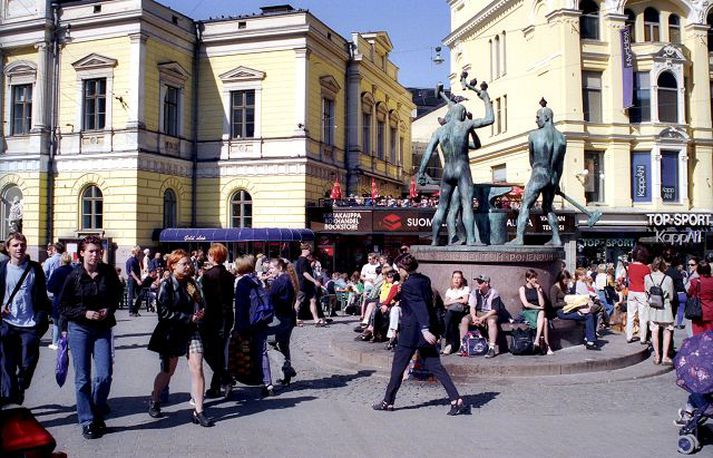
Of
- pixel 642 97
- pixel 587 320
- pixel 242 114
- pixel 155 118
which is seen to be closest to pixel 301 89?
pixel 242 114

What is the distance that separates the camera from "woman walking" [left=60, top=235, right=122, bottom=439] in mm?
6492

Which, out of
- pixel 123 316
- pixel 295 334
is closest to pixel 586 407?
pixel 295 334

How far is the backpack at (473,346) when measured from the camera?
10.4 meters

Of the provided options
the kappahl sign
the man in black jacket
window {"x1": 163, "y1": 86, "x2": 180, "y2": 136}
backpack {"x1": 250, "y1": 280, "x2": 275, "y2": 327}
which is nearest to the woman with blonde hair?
backpack {"x1": 250, "y1": 280, "x2": 275, "y2": 327}

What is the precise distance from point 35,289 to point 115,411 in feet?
5.68

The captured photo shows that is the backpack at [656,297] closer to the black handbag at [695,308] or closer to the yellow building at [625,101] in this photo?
the black handbag at [695,308]

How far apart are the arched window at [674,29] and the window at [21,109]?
31.8 metres

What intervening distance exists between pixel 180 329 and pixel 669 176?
3075cm

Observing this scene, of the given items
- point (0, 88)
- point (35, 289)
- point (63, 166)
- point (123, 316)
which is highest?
point (0, 88)

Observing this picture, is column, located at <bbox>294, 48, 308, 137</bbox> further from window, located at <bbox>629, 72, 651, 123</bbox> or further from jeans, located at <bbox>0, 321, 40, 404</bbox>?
jeans, located at <bbox>0, 321, 40, 404</bbox>

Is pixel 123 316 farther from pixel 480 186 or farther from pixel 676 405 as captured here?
pixel 676 405

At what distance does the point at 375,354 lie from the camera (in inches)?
414

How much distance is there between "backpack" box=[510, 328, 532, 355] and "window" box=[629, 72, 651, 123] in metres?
25.0

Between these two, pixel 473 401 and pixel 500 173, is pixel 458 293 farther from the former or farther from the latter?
pixel 500 173
